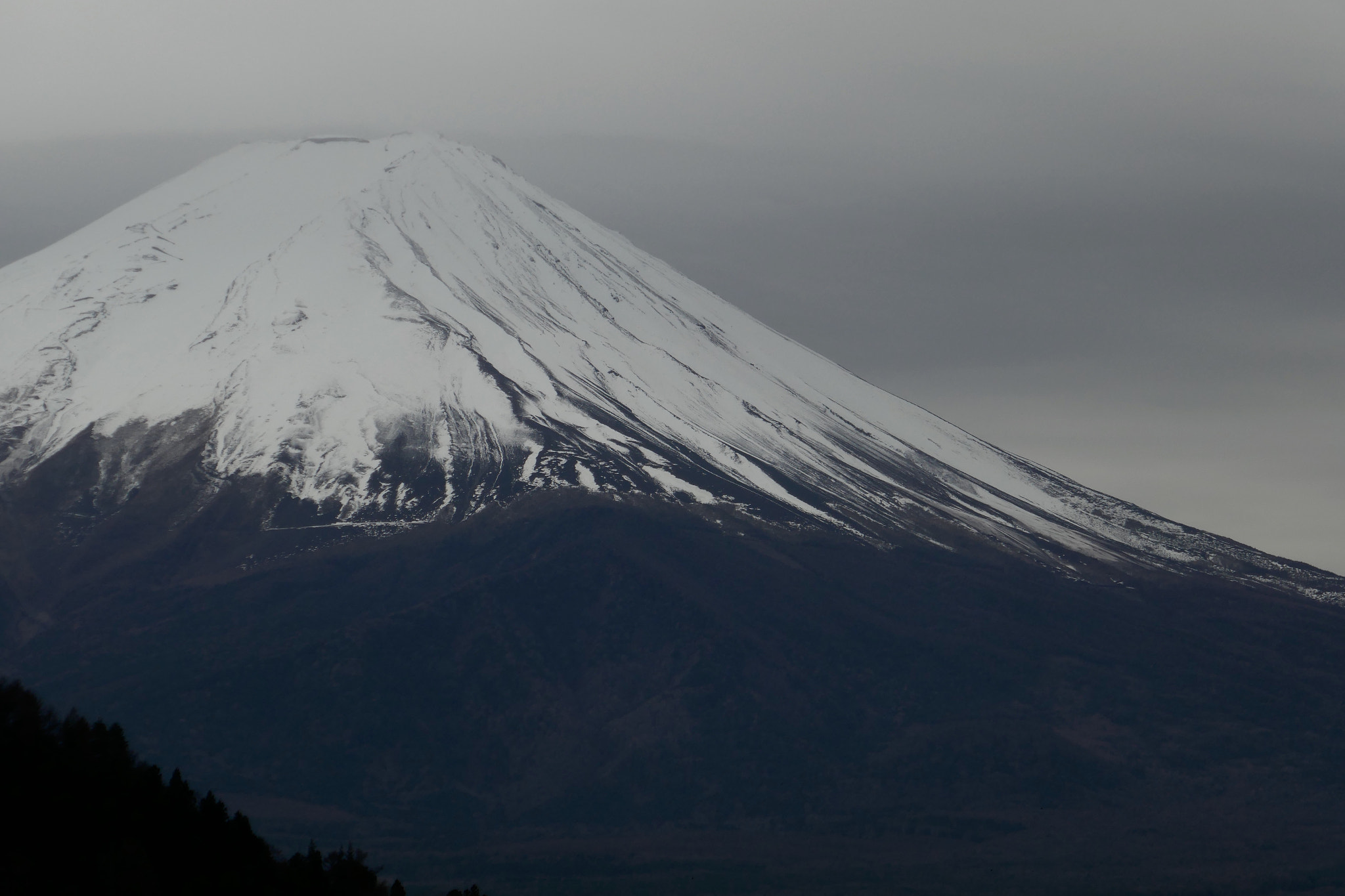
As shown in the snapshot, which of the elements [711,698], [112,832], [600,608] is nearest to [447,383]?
[600,608]

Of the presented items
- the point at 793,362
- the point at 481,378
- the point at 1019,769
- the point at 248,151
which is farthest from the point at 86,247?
the point at 1019,769

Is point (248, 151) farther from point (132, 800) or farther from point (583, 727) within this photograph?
point (132, 800)

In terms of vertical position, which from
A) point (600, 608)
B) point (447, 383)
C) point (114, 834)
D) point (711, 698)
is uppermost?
point (447, 383)

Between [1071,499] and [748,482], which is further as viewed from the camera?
[1071,499]

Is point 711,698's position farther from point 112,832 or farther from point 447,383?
point 112,832

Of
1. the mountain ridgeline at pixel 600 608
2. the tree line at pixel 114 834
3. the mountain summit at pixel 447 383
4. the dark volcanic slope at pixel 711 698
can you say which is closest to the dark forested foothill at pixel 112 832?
the tree line at pixel 114 834

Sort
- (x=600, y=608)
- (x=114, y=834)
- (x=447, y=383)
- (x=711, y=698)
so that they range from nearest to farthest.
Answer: (x=114, y=834), (x=711, y=698), (x=600, y=608), (x=447, y=383)
